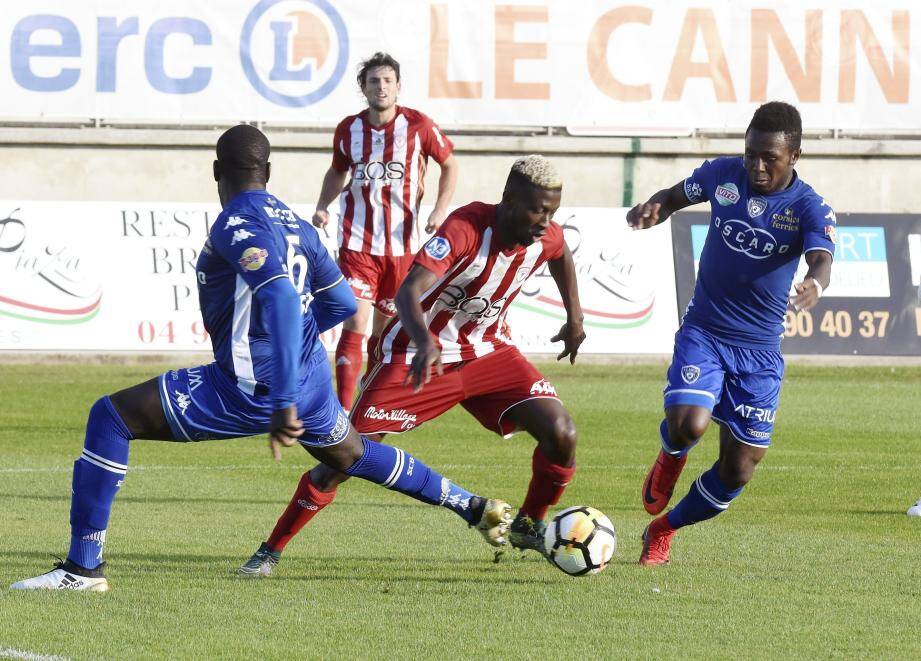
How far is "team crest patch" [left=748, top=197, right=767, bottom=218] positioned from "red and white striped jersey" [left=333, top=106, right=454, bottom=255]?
3.79 meters

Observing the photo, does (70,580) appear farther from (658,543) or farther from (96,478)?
(658,543)

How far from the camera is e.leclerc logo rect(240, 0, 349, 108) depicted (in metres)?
20.5

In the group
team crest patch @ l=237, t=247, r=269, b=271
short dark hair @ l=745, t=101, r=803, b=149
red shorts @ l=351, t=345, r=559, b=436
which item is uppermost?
short dark hair @ l=745, t=101, r=803, b=149

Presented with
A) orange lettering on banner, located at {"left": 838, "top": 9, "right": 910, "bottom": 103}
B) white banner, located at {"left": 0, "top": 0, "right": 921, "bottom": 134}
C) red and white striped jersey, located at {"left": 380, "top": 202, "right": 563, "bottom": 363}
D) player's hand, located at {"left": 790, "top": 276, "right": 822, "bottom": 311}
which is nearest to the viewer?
player's hand, located at {"left": 790, "top": 276, "right": 822, "bottom": 311}

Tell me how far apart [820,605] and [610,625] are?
97 centimetres

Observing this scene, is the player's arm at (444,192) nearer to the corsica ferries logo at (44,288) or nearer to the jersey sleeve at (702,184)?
the jersey sleeve at (702,184)

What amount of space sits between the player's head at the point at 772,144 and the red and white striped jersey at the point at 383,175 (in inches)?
152

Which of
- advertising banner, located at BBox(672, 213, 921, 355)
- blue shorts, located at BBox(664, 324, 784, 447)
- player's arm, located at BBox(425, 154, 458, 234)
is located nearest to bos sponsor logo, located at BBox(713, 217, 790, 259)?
blue shorts, located at BBox(664, 324, 784, 447)

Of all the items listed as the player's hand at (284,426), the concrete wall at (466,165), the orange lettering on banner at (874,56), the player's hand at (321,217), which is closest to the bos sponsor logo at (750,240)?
the player's hand at (284,426)

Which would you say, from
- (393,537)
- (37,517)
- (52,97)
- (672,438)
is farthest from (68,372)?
(672,438)

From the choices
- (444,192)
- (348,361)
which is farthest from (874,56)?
(348,361)

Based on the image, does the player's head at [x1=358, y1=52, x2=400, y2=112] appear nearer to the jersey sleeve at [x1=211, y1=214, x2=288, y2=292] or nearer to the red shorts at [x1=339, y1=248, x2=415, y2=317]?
the red shorts at [x1=339, y1=248, x2=415, y2=317]

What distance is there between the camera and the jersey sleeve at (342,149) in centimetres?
1059

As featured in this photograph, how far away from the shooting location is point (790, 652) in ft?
17.3
